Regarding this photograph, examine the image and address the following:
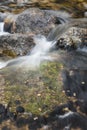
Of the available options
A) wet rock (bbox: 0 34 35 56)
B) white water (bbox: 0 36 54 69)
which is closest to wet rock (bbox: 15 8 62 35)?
white water (bbox: 0 36 54 69)

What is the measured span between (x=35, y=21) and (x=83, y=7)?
3.86 metres

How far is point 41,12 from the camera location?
11.1 meters

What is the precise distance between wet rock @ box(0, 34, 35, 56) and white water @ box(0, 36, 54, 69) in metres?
0.26

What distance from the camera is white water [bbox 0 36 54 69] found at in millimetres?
7607

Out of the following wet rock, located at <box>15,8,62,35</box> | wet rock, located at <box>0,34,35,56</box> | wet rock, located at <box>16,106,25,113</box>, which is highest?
wet rock, located at <box>15,8,62,35</box>

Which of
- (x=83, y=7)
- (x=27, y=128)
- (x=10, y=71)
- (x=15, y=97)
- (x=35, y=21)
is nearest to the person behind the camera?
(x=27, y=128)

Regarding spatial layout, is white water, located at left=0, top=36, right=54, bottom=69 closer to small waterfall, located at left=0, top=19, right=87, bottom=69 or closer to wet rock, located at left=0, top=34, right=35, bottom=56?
small waterfall, located at left=0, top=19, right=87, bottom=69

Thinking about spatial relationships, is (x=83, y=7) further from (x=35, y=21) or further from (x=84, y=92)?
(x=84, y=92)

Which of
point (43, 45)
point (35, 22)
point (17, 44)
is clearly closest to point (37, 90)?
point (17, 44)

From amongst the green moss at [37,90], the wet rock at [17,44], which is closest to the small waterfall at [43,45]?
the wet rock at [17,44]

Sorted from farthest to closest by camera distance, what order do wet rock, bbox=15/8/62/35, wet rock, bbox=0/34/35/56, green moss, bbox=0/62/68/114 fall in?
wet rock, bbox=15/8/62/35 < wet rock, bbox=0/34/35/56 < green moss, bbox=0/62/68/114

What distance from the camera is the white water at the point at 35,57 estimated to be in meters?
7.61

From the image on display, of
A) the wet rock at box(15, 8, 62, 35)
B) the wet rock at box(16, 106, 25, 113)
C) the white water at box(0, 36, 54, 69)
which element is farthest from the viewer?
the wet rock at box(15, 8, 62, 35)

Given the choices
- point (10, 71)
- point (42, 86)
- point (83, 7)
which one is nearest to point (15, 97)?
point (42, 86)
